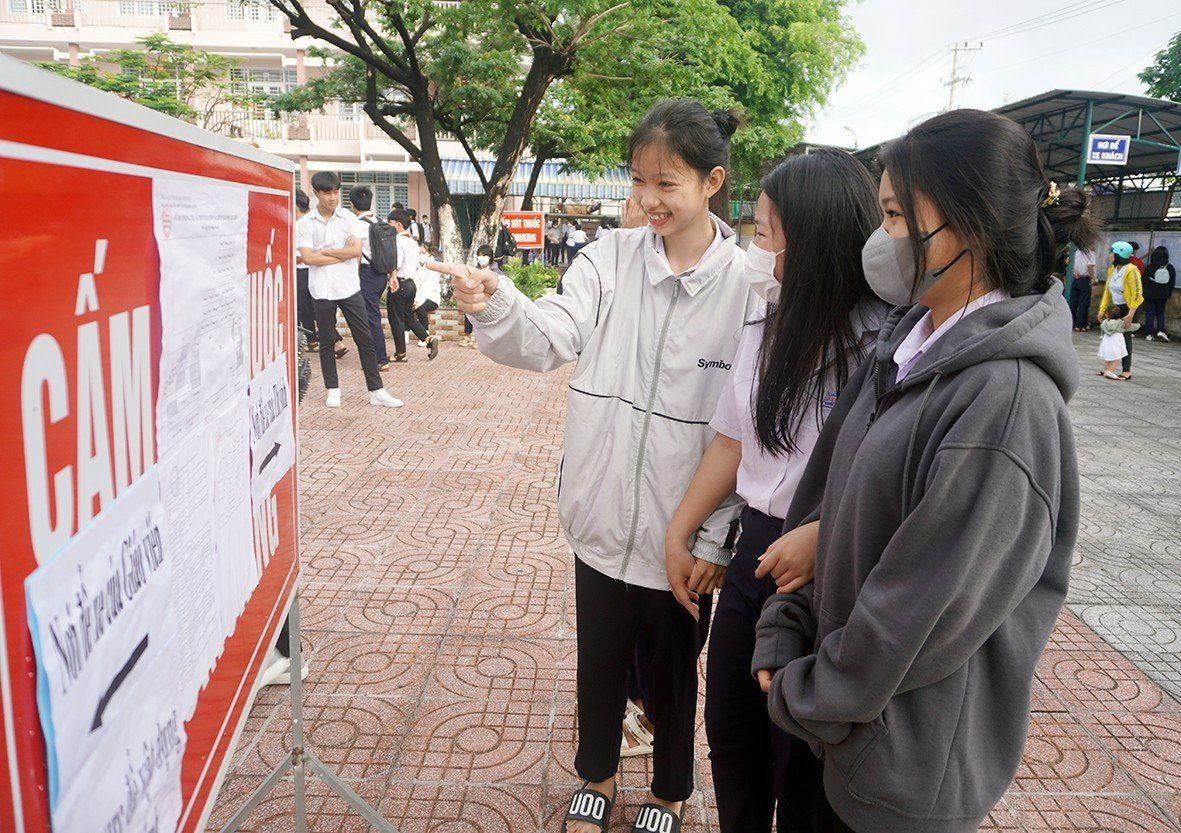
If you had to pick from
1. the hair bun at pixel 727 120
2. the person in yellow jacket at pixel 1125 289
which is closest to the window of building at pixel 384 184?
the person in yellow jacket at pixel 1125 289

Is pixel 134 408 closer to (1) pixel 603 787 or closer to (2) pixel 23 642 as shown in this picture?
(2) pixel 23 642

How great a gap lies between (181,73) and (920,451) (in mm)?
23321

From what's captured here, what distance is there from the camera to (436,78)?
15.5m

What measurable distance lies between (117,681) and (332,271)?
6.86m

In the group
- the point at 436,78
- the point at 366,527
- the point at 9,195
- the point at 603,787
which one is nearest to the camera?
the point at 9,195

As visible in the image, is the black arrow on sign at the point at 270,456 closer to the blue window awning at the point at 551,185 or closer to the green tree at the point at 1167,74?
the blue window awning at the point at 551,185

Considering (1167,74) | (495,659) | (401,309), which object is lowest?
(495,659)

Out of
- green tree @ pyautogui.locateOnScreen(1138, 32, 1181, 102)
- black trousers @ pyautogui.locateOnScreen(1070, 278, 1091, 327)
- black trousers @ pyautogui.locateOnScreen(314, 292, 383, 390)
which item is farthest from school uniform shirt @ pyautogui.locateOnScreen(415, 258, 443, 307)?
green tree @ pyautogui.locateOnScreen(1138, 32, 1181, 102)

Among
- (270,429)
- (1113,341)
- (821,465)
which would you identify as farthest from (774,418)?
(1113,341)

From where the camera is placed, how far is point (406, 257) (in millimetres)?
10000

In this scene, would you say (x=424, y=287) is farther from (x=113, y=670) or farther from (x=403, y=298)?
(x=113, y=670)

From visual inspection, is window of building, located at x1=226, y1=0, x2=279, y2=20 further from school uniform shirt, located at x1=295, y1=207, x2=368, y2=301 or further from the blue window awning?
school uniform shirt, located at x1=295, y1=207, x2=368, y2=301

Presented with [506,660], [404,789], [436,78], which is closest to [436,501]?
[506,660]

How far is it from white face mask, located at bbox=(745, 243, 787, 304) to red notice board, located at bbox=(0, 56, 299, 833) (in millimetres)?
1273
